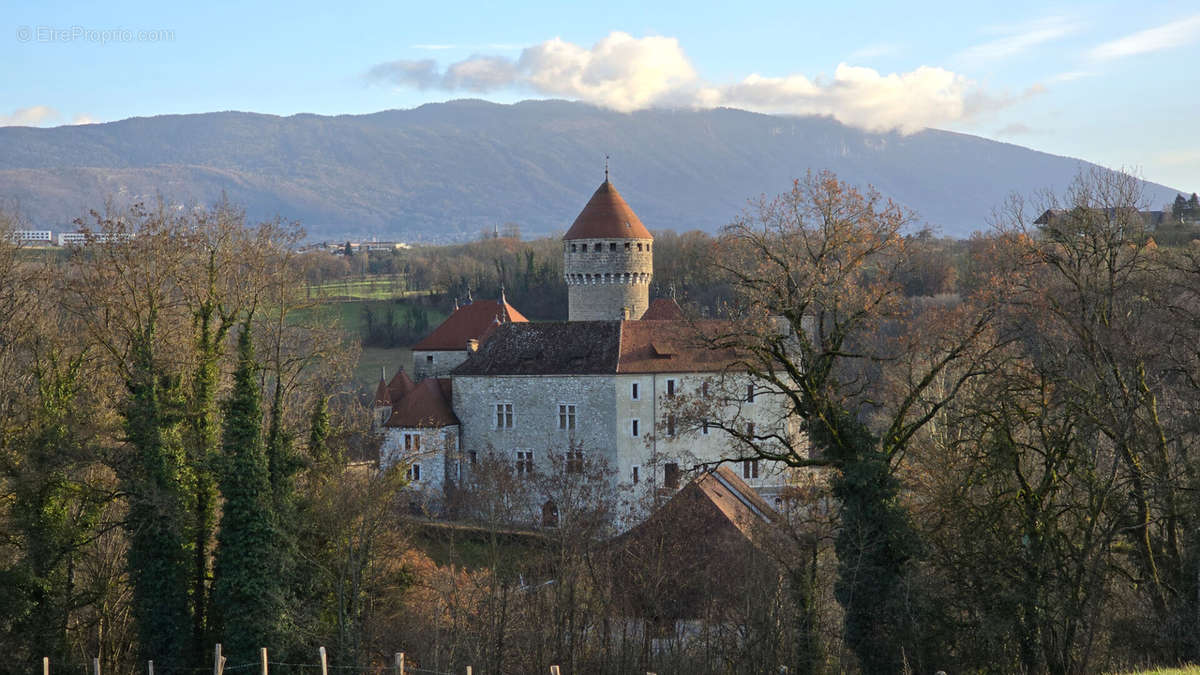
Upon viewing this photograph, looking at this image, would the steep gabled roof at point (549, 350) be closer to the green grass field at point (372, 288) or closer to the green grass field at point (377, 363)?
the green grass field at point (377, 363)

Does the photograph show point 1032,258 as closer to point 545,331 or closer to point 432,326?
point 545,331

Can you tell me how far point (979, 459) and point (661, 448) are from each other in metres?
26.7

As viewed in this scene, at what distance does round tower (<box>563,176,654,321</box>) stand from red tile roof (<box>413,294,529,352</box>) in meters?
4.06

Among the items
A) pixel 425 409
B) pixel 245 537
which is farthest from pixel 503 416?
pixel 245 537

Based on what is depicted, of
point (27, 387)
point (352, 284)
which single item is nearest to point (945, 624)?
point (27, 387)

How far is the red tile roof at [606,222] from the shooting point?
58.4 metres

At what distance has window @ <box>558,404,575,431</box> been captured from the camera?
44.4 metres

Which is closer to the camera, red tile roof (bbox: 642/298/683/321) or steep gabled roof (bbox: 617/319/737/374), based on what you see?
steep gabled roof (bbox: 617/319/737/374)

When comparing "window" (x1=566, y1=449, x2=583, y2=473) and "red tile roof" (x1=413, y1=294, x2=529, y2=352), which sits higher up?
"red tile roof" (x1=413, y1=294, x2=529, y2=352)

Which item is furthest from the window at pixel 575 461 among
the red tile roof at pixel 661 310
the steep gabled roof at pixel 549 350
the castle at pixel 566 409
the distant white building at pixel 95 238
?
the distant white building at pixel 95 238

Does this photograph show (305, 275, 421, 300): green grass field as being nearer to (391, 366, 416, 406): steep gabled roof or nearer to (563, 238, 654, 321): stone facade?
(563, 238, 654, 321): stone facade

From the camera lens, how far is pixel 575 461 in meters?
38.7

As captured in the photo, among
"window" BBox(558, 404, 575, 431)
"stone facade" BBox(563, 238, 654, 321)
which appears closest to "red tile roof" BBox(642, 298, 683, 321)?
"stone facade" BBox(563, 238, 654, 321)

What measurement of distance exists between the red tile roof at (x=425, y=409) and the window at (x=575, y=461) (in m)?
6.76
